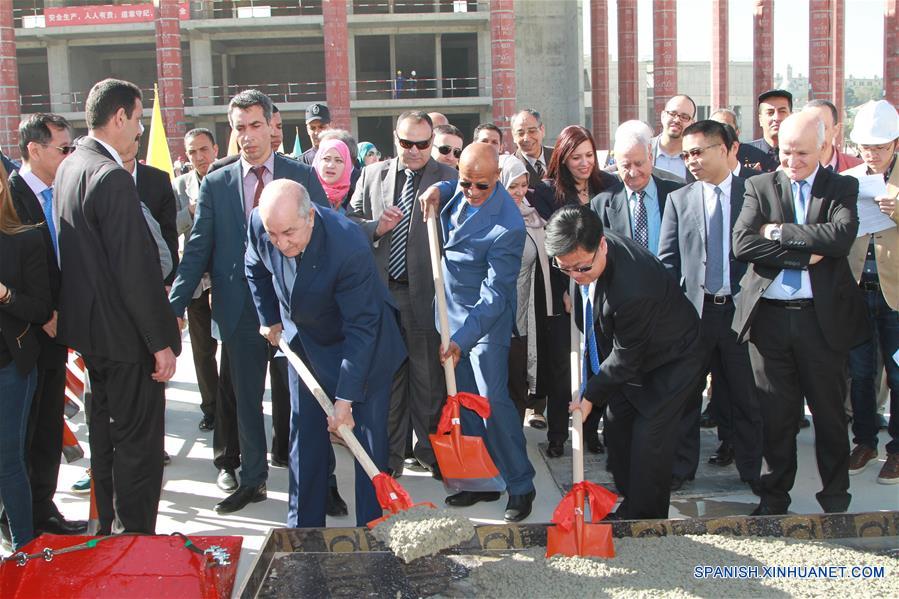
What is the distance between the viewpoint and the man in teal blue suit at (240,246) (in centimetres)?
445

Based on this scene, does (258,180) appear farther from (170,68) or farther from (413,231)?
(170,68)

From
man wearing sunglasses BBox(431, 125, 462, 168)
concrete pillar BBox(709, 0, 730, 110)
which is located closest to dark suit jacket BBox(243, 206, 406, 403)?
man wearing sunglasses BBox(431, 125, 462, 168)

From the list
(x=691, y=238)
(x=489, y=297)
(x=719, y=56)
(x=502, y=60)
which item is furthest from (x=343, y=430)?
(x=719, y=56)

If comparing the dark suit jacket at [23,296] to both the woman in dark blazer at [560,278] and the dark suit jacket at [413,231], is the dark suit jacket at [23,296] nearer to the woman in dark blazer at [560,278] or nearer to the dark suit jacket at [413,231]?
the dark suit jacket at [413,231]

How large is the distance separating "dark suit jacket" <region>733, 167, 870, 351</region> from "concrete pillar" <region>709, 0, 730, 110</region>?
98.1 ft

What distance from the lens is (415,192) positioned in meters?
5.00

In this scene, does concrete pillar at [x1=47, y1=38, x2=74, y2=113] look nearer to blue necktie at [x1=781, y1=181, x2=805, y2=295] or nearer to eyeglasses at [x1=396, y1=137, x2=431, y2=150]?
eyeglasses at [x1=396, y1=137, x2=431, y2=150]

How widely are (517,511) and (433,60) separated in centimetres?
3191

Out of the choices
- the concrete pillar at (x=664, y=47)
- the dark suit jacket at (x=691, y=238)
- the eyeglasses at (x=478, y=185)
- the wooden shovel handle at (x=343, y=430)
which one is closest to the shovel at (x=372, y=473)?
the wooden shovel handle at (x=343, y=430)

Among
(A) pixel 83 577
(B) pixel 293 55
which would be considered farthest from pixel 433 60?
(A) pixel 83 577

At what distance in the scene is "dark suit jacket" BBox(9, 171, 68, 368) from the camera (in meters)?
3.93

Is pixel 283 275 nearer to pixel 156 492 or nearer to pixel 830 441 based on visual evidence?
pixel 156 492

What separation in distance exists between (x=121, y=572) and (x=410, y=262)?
2.47 m

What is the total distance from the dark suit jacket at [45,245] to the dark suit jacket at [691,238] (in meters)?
3.13
